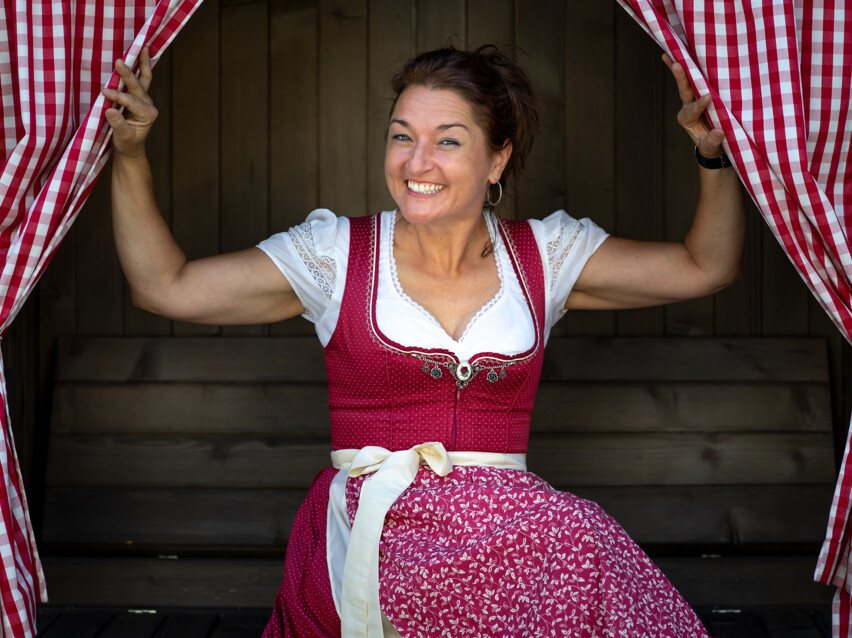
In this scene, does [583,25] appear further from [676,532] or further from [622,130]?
[676,532]

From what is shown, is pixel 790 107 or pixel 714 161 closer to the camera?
pixel 790 107

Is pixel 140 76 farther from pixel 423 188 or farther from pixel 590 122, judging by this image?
pixel 590 122

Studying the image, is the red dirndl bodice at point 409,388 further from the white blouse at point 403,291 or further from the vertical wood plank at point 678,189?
the vertical wood plank at point 678,189

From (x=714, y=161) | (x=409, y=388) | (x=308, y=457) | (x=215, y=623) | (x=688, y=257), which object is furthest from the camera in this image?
(x=308, y=457)

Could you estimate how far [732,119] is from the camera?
2277 mm

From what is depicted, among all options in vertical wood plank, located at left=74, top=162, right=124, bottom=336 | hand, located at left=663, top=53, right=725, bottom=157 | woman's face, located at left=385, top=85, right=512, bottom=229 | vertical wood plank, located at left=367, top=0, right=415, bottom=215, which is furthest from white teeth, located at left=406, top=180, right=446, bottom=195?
vertical wood plank, located at left=74, top=162, right=124, bottom=336

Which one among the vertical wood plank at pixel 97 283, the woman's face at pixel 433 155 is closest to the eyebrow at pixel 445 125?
the woman's face at pixel 433 155

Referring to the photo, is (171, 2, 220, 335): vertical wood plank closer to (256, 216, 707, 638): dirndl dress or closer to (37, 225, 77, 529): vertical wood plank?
(37, 225, 77, 529): vertical wood plank

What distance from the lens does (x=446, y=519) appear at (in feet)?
7.67

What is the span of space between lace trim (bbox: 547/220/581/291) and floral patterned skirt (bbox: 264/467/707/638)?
62cm

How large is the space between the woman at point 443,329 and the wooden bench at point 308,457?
2.86ft

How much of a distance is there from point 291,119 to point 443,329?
1517 mm

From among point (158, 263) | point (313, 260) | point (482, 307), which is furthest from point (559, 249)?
point (158, 263)

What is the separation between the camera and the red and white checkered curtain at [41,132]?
2.23m
